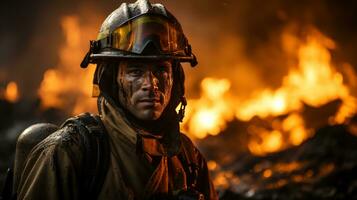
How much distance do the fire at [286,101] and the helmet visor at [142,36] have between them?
12136mm

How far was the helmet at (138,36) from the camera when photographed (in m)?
4.07

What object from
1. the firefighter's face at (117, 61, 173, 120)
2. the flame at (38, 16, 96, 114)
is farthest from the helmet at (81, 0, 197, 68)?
the flame at (38, 16, 96, 114)

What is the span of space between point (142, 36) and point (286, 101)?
48.6ft

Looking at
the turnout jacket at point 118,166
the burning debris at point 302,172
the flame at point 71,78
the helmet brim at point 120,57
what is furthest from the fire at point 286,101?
the helmet brim at point 120,57

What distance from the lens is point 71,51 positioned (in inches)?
766

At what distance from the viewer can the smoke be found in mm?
20125

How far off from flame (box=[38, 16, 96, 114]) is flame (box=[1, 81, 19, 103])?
1075 millimetres

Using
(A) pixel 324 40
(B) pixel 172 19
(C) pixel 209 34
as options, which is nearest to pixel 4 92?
(C) pixel 209 34

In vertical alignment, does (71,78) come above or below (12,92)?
above

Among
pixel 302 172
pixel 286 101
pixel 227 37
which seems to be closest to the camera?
pixel 302 172

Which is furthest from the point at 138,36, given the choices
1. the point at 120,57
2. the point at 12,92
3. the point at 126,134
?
the point at 12,92

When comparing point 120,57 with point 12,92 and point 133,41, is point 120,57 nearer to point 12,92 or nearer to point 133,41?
point 133,41

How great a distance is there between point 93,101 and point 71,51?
220 centimetres

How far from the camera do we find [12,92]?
20672 mm
